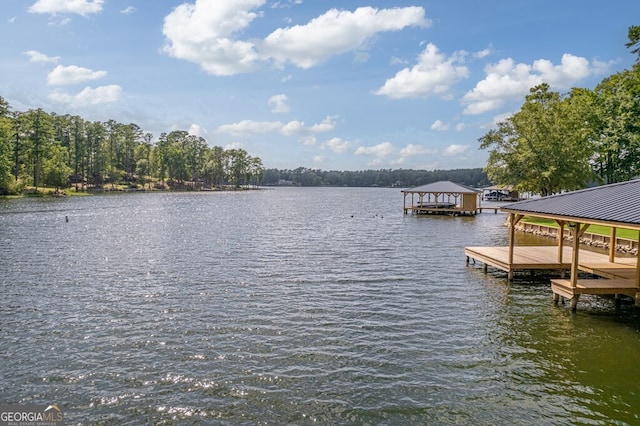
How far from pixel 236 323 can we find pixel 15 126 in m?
83.1

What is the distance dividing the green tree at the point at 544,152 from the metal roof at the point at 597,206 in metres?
27.5

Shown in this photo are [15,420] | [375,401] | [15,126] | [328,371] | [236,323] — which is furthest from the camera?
[15,126]

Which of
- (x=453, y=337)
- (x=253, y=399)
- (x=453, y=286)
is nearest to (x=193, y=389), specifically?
(x=253, y=399)

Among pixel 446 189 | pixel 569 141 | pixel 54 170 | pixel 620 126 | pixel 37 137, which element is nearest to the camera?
pixel 620 126

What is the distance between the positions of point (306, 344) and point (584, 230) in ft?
36.9

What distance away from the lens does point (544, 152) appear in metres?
42.9

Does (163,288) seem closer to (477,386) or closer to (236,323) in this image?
(236,323)

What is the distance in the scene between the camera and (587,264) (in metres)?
17.6

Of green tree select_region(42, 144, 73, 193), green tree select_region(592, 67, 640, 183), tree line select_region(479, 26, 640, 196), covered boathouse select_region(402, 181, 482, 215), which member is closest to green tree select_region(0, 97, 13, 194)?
green tree select_region(42, 144, 73, 193)

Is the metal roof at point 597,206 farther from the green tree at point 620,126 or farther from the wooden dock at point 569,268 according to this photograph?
the green tree at point 620,126

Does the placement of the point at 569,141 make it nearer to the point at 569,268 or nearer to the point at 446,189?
the point at 446,189

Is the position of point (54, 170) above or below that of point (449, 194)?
above
